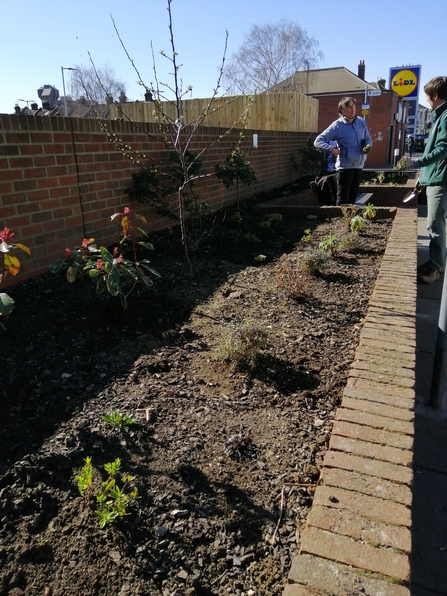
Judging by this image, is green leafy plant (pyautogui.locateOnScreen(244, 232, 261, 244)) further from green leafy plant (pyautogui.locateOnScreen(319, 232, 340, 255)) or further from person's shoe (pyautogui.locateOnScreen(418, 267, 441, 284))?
person's shoe (pyautogui.locateOnScreen(418, 267, 441, 284))

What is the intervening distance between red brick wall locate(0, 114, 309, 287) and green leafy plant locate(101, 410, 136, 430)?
2080 mm

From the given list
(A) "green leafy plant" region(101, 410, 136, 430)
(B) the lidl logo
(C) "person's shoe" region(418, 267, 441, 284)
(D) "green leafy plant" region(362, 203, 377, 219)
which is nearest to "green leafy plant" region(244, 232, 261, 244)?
(C) "person's shoe" region(418, 267, 441, 284)

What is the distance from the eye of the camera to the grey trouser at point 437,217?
4625 millimetres

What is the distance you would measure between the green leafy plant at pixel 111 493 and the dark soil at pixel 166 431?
0.04 metres

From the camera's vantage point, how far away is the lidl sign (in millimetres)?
11180

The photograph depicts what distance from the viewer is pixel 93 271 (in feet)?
8.62

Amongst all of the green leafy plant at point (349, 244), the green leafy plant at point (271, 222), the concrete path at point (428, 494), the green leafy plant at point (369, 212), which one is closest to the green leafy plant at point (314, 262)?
the green leafy plant at point (349, 244)

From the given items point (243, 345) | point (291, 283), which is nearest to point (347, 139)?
point (291, 283)

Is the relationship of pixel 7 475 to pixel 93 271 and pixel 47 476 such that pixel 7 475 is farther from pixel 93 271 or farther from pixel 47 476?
pixel 93 271

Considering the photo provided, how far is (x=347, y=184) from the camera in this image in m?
7.23

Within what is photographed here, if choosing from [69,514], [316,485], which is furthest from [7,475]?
[316,485]

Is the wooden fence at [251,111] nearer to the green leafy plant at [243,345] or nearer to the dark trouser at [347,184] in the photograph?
the dark trouser at [347,184]

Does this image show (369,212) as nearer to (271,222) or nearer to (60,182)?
(271,222)

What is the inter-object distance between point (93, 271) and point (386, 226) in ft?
16.4
